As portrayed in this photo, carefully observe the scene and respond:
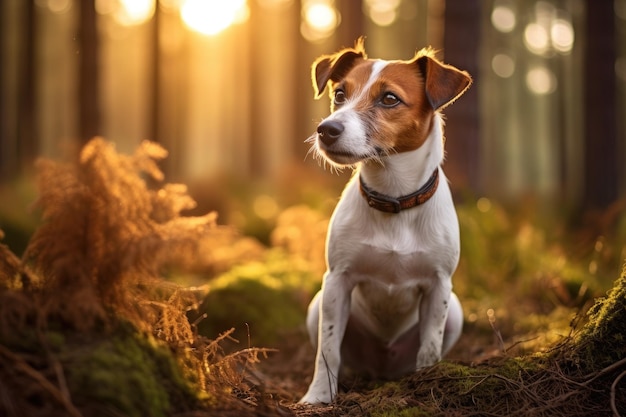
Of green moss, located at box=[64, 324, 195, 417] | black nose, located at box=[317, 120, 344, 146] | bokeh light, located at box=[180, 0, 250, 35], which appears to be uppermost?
bokeh light, located at box=[180, 0, 250, 35]

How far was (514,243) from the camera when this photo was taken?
8.30 metres

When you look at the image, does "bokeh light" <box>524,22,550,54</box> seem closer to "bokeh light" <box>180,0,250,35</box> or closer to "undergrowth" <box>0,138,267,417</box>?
"bokeh light" <box>180,0,250,35</box>

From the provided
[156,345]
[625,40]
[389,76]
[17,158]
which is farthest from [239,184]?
[625,40]

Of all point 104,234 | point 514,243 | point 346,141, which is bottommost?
point 514,243

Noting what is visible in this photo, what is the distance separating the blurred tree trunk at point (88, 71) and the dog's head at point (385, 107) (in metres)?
8.92

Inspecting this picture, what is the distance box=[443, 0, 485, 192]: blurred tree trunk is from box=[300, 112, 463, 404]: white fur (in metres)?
4.59

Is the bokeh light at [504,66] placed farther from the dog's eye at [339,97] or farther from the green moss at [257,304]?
the dog's eye at [339,97]

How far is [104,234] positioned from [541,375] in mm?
2454

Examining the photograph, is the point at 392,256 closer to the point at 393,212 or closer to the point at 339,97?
the point at 393,212

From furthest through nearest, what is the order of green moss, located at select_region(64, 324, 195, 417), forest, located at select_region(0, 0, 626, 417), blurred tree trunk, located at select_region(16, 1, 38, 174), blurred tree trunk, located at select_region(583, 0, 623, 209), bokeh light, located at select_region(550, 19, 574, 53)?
bokeh light, located at select_region(550, 19, 574, 53)
blurred tree trunk, located at select_region(16, 1, 38, 174)
blurred tree trunk, located at select_region(583, 0, 623, 209)
forest, located at select_region(0, 0, 626, 417)
green moss, located at select_region(64, 324, 195, 417)

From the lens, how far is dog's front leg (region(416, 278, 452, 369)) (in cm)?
409

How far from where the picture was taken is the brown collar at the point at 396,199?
13.2ft

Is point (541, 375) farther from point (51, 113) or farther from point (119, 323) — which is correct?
point (51, 113)

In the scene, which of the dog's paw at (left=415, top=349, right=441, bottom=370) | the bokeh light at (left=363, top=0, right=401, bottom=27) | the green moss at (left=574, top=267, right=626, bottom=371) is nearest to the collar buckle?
the dog's paw at (left=415, top=349, right=441, bottom=370)
